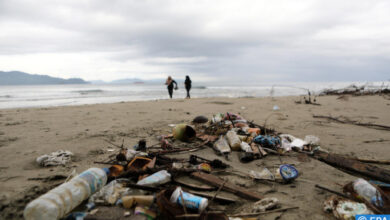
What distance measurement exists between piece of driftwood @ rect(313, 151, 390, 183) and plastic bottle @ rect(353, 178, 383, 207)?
63cm

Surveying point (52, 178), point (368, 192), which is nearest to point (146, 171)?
point (52, 178)

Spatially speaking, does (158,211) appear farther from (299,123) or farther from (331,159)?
(299,123)

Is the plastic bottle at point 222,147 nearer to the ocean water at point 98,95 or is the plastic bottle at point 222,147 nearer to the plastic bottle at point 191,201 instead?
the plastic bottle at point 191,201

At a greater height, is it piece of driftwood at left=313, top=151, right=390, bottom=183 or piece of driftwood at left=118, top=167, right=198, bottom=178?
piece of driftwood at left=118, top=167, right=198, bottom=178

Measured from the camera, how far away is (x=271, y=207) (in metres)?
1.62

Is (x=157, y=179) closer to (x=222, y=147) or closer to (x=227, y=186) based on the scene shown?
(x=227, y=186)

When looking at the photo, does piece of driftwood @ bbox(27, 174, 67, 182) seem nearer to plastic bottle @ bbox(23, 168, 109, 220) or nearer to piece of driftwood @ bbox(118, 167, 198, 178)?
plastic bottle @ bbox(23, 168, 109, 220)

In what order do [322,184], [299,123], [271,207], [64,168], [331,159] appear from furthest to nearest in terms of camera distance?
[299,123] → [331,159] → [64,168] → [322,184] → [271,207]

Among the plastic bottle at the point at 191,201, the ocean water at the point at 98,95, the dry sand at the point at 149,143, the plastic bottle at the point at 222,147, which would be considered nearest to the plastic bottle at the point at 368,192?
the dry sand at the point at 149,143

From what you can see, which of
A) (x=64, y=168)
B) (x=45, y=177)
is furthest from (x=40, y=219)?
(x=64, y=168)

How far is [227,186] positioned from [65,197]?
1346 mm

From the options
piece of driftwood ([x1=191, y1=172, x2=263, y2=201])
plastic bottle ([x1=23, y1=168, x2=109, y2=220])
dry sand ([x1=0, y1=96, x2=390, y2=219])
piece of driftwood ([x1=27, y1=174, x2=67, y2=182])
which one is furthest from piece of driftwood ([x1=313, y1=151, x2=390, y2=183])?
piece of driftwood ([x1=27, y1=174, x2=67, y2=182])

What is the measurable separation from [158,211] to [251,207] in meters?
0.76

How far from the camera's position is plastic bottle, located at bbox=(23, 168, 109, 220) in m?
1.30
